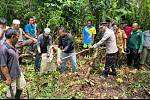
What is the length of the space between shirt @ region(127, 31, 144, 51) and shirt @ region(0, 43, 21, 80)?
19.8 ft

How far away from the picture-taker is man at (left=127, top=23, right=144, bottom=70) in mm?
12266

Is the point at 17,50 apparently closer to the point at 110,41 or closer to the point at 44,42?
the point at 44,42

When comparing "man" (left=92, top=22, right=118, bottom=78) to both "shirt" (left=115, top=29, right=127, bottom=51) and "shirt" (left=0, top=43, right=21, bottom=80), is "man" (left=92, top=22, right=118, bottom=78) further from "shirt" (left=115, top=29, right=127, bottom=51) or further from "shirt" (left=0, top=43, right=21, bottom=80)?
"shirt" (left=0, top=43, right=21, bottom=80)

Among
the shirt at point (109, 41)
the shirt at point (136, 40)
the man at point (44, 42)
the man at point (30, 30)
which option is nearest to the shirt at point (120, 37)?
the shirt at point (136, 40)

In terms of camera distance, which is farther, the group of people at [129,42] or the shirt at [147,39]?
the shirt at [147,39]

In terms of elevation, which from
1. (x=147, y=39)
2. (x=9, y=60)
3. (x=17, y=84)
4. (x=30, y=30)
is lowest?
(x=147, y=39)

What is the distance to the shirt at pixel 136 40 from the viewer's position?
12.3 meters

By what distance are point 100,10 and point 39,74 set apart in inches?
204

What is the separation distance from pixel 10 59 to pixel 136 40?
20.6ft

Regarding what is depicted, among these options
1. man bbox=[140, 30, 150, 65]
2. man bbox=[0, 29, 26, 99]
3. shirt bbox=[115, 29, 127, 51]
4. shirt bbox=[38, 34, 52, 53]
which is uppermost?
man bbox=[0, 29, 26, 99]

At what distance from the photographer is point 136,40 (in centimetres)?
1237

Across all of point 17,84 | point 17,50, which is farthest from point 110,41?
point 17,84

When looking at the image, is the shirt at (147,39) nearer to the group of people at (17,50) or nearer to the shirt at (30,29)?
the group of people at (17,50)

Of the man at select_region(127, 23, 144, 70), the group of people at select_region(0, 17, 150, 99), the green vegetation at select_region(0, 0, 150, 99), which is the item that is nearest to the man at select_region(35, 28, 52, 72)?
the group of people at select_region(0, 17, 150, 99)
